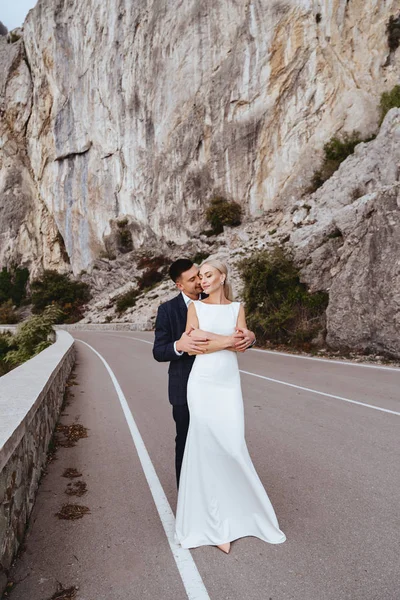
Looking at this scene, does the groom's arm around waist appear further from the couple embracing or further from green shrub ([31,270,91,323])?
green shrub ([31,270,91,323])

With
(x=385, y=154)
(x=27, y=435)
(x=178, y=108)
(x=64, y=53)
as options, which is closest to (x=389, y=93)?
(x=385, y=154)

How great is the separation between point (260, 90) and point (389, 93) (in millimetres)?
10326

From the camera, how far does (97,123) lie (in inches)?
1945

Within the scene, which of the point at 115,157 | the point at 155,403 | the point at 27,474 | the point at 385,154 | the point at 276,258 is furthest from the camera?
the point at 115,157

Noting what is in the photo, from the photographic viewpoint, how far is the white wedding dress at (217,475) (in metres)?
3.21

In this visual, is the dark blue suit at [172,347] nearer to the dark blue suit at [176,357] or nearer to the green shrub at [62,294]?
the dark blue suit at [176,357]

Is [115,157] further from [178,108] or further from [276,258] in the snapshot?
[276,258]

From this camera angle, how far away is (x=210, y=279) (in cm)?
343

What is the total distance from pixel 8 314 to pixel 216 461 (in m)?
62.1

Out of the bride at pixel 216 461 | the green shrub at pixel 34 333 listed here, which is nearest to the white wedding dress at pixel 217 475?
the bride at pixel 216 461

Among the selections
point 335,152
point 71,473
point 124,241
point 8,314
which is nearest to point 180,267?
point 71,473

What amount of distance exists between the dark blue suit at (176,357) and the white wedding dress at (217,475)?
27cm

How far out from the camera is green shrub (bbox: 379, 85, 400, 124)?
29.2 meters

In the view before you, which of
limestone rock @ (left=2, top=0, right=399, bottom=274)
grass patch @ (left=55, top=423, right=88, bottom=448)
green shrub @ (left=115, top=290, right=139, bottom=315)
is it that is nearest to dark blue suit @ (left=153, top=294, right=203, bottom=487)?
grass patch @ (left=55, top=423, right=88, bottom=448)
